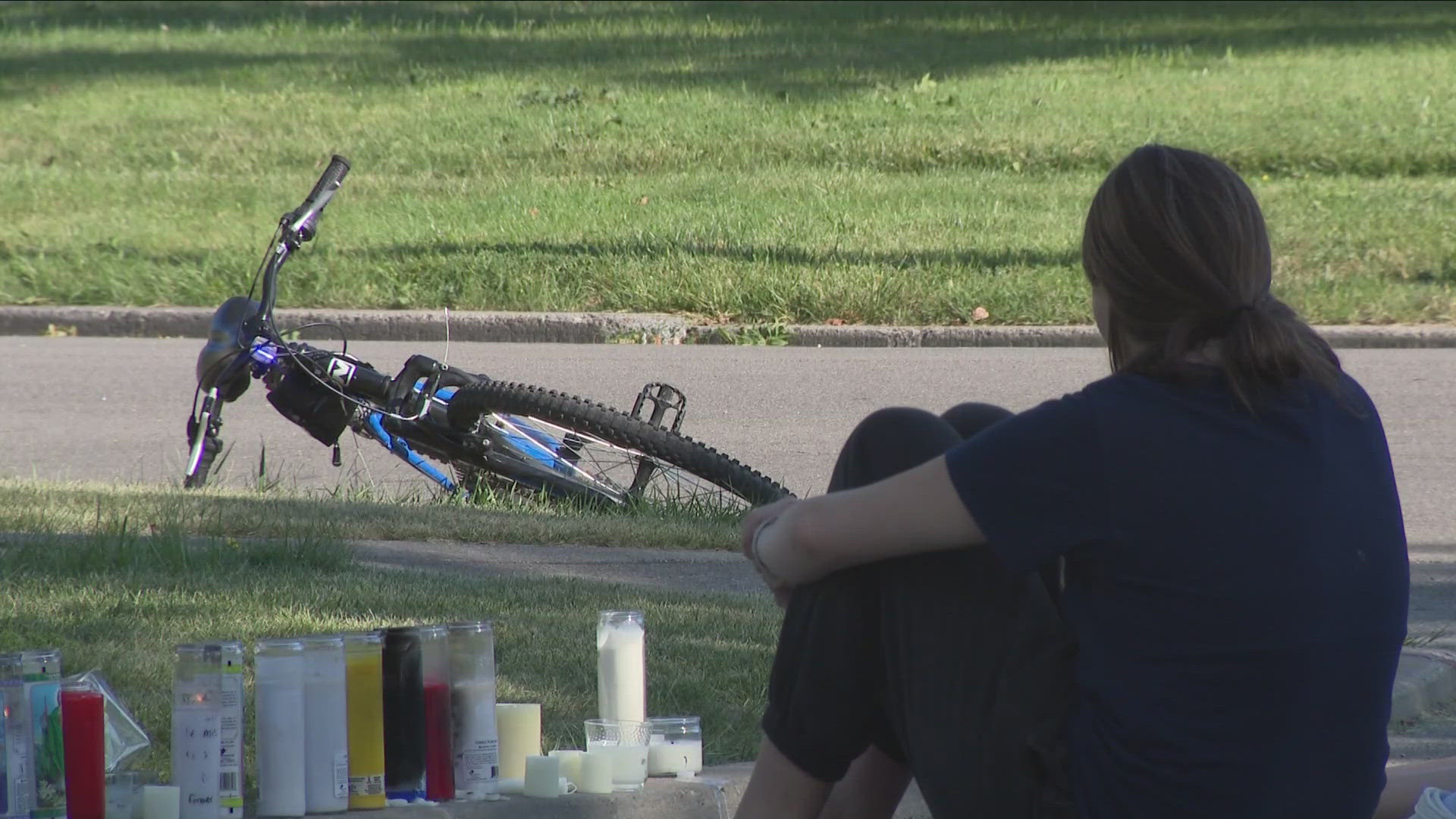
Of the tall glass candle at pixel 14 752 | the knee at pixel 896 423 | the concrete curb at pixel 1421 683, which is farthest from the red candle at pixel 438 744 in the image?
the concrete curb at pixel 1421 683

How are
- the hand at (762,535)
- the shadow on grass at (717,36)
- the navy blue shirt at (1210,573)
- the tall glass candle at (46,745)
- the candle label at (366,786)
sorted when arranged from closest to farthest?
the navy blue shirt at (1210,573) → the hand at (762,535) → the tall glass candle at (46,745) → the candle label at (366,786) → the shadow on grass at (717,36)

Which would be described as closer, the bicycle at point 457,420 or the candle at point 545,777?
the candle at point 545,777

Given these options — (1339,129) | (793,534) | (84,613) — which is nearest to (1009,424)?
(793,534)

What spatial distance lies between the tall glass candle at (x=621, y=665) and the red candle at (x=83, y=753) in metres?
0.92

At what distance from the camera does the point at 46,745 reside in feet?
9.17

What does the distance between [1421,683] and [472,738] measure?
239 centimetres

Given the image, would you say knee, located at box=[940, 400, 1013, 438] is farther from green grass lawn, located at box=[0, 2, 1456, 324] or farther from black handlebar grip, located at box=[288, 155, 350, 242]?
green grass lawn, located at box=[0, 2, 1456, 324]

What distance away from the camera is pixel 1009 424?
7.28 feet

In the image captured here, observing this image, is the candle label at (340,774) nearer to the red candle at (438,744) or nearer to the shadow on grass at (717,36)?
the red candle at (438,744)

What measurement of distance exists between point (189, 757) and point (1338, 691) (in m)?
1.81

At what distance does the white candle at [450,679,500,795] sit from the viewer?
3.13 metres

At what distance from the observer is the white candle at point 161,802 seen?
2857 mm

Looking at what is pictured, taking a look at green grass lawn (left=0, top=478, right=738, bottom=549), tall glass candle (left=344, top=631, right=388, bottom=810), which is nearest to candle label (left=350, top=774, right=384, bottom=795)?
tall glass candle (left=344, top=631, right=388, bottom=810)

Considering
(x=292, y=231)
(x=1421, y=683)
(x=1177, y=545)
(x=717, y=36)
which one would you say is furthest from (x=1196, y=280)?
(x=717, y=36)
